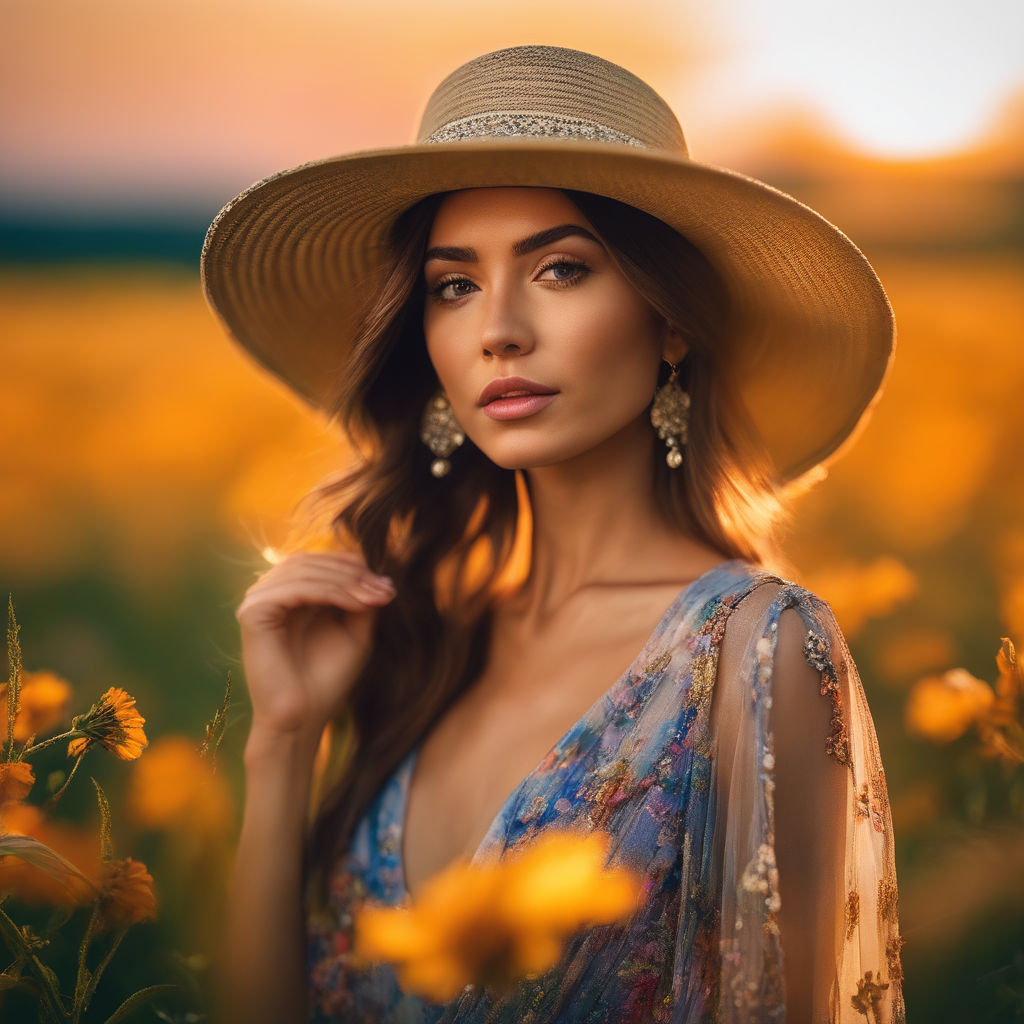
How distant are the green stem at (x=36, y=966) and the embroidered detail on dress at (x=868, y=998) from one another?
95 cm

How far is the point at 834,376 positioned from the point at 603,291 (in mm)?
561

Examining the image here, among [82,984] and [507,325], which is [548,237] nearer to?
[507,325]

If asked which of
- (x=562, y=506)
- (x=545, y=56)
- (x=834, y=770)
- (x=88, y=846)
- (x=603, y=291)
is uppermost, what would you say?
(x=545, y=56)

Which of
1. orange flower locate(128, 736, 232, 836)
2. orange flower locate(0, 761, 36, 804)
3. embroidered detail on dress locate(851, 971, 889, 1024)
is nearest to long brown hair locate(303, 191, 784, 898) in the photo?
orange flower locate(128, 736, 232, 836)

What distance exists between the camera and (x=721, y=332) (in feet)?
6.40

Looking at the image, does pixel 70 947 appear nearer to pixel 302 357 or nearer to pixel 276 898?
pixel 276 898

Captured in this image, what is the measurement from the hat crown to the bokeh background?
593mm

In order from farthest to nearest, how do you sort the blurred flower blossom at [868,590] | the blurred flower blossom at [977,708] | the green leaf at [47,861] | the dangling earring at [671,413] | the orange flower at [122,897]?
the blurred flower blossom at [868,590] < the dangling earring at [671,413] < the blurred flower blossom at [977,708] < the orange flower at [122,897] < the green leaf at [47,861]

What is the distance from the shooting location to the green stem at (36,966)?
110 centimetres

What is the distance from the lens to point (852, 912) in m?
1.42

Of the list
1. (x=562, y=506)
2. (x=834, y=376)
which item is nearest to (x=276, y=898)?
(x=562, y=506)

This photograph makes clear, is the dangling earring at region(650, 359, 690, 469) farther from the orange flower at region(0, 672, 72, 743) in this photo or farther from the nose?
the orange flower at region(0, 672, 72, 743)

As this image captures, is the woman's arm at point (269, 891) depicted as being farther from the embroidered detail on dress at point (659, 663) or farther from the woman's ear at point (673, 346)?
the woman's ear at point (673, 346)

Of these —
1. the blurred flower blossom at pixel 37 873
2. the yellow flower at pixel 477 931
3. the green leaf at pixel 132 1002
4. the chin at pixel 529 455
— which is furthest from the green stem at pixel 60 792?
the chin at pixel 529 455
